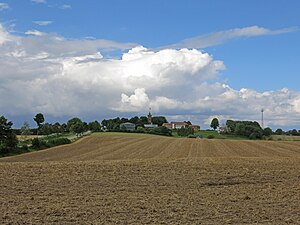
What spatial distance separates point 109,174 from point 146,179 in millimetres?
3048

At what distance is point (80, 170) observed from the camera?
2867 cm

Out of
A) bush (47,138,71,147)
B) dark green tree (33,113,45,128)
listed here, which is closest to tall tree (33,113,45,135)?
dark green tree (33,113,45,128)

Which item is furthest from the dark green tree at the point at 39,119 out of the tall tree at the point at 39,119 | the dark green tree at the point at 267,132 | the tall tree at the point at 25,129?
the dark green tree at the point at 267,132

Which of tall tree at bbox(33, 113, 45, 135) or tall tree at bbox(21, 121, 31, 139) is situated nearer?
tall tree at bbox(21, 121, 31, 139)

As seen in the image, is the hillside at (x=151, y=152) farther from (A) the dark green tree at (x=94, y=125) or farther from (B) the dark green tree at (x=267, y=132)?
(A) the dark green tree at (x=94, y=125)

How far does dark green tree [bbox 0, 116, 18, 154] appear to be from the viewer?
2425 inches

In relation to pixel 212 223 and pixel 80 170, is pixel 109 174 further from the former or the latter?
pixel 212 223

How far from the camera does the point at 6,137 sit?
63.2 metres

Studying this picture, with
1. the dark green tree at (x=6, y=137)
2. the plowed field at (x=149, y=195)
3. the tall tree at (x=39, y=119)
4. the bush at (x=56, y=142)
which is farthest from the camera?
the tall tree at (x=39, y=119)

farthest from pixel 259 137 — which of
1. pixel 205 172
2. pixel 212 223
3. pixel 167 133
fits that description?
pixel 212 223

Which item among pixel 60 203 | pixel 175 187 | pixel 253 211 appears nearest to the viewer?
pixel 253 211

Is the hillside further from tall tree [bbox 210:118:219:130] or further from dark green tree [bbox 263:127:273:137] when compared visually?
tall tree [bbox 210:118:219:130]

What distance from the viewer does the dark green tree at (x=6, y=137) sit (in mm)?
61594

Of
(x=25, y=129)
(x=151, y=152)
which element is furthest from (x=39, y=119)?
(x=151, y=152)
